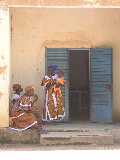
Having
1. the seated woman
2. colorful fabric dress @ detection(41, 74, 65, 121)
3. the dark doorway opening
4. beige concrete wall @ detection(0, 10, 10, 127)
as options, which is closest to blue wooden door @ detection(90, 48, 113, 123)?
the dark doorway opening

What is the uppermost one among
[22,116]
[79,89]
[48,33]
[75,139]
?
[48,33]

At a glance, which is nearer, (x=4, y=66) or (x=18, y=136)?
(x=4, y=66)

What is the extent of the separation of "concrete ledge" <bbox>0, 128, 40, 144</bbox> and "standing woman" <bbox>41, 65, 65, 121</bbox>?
94cm

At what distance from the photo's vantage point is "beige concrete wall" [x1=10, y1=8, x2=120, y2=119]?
10.2m

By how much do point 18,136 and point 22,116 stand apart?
0.44 m

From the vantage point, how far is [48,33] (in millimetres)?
10195

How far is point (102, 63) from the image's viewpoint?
400 inches

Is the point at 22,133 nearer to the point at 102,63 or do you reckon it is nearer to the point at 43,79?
the point at 43,79

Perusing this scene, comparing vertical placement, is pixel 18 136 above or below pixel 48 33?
below
